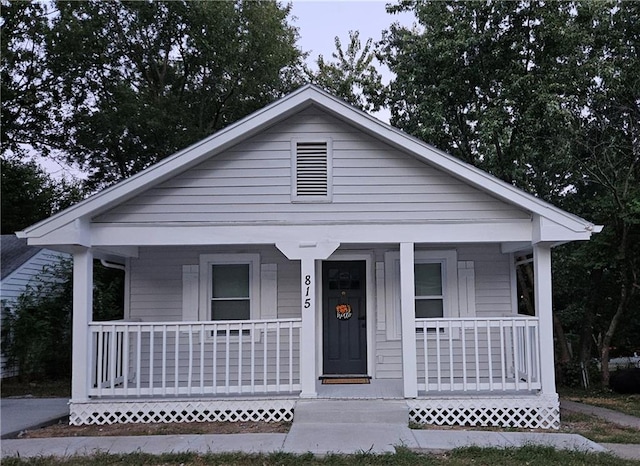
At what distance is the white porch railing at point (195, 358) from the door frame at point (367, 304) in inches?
16.0

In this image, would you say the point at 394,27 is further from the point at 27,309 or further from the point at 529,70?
the point at 27,309

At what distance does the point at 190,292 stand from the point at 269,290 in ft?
4.49

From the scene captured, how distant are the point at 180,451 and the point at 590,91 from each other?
11334mm

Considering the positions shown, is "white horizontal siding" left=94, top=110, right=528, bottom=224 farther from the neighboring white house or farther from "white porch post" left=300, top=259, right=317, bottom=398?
the neighboring white house

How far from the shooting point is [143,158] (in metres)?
20.9

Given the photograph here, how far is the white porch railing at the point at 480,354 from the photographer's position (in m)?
8.73

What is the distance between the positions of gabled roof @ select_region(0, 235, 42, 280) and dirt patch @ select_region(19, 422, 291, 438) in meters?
7.61

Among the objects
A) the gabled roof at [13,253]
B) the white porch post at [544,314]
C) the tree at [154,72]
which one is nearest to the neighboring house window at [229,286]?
the white porch post at [544,314]

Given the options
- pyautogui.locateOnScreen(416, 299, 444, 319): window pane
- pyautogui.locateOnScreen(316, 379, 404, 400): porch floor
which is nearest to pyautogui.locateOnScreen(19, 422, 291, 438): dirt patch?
pyautogui.locateOnScreen(316, 379, 404, 400): porch floor

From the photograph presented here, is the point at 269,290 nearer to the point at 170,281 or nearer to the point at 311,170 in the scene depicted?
the point at 170,281

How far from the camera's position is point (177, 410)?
29.0ft

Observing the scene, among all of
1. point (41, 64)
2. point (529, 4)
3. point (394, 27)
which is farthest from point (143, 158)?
point (529, 4)

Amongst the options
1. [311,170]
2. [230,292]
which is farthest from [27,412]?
[311,170]

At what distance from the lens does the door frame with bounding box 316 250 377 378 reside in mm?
10445
